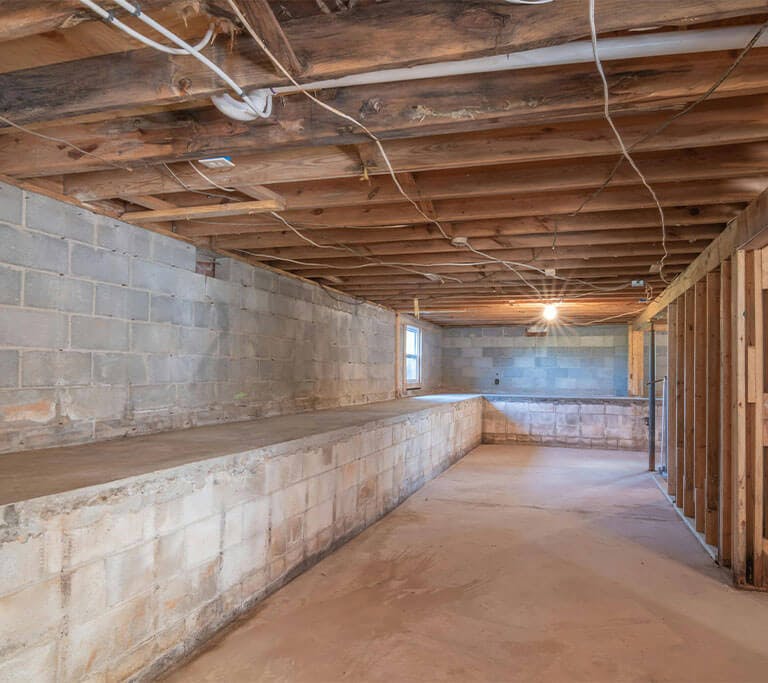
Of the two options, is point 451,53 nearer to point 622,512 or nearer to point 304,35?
point 304,35

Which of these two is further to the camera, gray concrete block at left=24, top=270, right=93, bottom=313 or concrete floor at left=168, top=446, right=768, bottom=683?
gray concrete block at left=24, top=270, right=93, bottom=313

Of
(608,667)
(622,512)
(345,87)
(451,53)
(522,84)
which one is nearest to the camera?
(451,53)

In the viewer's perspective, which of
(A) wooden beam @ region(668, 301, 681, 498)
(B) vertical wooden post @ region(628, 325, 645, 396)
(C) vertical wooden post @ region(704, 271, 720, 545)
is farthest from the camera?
(B) vertical wooden post @ region(628, 325, 645, 396)

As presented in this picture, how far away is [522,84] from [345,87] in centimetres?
62

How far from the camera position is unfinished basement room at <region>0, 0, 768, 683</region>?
1.67m

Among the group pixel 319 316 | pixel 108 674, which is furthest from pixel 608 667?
pixel 319 316

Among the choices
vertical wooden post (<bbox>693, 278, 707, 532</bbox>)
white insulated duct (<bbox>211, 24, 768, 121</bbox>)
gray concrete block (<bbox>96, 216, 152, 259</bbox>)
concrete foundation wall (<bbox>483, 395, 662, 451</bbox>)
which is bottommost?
concrete foundation wall (<bbox>483, 395, 662, 451</bbox>)

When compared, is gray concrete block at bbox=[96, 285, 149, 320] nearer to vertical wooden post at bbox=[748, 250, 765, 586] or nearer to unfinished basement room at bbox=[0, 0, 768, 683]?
unfinished basement room at bbox=[0, 0, 768, 683]

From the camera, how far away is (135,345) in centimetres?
330

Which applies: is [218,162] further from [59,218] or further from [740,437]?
[740,437]

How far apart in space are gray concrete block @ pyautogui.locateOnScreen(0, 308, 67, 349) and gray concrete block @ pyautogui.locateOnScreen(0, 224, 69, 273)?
228 millimetres

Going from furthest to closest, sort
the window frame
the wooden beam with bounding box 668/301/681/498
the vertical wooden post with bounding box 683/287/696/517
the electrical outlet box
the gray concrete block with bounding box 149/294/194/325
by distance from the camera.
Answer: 1. the window frame
2. the wooden beam with bounding box 668/301/681/498
3. the vertical wooden post with bounding box 683/287/696/517
4. the gray concrete block with bounding box 149/294/194/325
5. the electrical outlet box

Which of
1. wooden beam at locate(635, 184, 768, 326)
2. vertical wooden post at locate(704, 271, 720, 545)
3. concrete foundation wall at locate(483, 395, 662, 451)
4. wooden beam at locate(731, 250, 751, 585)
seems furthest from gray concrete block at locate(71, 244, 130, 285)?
concrete foundation wall at locate(483, 395, 662, 451)

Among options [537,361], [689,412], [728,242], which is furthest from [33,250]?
[537,361]
